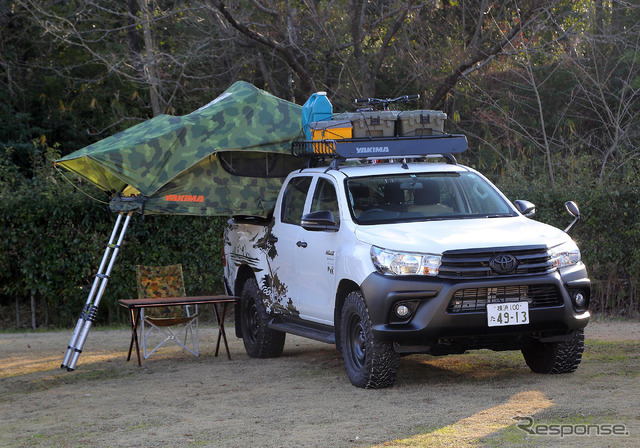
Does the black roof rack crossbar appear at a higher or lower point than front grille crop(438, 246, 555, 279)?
higher

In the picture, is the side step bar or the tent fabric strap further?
the tent fabric strap

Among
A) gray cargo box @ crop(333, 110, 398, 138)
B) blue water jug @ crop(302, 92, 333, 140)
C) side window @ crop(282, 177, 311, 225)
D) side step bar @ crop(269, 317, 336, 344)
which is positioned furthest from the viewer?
blue water jug @ crop(302, 92, 333, 140)

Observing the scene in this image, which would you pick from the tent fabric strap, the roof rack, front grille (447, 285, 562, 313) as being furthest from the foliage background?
front grille (447, 285, 562, 313)

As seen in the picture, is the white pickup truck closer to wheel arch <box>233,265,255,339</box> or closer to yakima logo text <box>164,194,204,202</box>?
wheel arch <box>233,265,255,339</box>

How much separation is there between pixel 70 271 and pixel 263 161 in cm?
458

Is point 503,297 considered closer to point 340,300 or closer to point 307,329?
point 340,300

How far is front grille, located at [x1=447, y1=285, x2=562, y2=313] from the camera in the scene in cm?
724

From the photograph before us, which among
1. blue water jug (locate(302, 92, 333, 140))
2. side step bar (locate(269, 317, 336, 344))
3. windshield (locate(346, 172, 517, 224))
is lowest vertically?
side step bar (locate(269, 317, 336, 344))

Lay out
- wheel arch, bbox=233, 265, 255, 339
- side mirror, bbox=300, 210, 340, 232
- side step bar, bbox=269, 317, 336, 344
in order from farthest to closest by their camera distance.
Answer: wheel arch, bbox=233, 265, 255, 339
side step bar, bbox=269, 317, 336, 344
side mirror, bbox=300, 210, 340, 232

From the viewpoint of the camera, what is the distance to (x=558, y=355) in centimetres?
806

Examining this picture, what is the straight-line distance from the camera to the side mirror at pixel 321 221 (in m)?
8.16

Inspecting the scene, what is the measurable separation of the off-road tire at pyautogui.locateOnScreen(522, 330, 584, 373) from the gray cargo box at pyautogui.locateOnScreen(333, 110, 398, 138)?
253 centimetres

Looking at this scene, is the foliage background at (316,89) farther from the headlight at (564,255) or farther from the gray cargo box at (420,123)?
the headlight at (564,255)

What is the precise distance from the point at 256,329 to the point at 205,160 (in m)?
2.00
